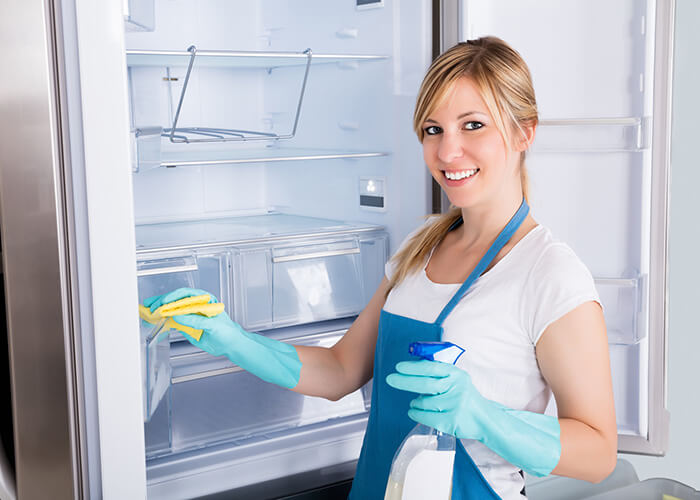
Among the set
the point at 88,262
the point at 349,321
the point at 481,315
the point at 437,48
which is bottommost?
the point at 349,321

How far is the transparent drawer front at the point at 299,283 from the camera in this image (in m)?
1.67

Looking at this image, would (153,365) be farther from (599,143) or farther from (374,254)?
(599,143)

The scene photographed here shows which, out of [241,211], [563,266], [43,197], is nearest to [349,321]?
[241,211]

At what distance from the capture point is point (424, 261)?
1330 mm

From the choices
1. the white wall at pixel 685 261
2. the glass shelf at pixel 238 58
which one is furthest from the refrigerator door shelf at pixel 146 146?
the white wall at pixel 685 261

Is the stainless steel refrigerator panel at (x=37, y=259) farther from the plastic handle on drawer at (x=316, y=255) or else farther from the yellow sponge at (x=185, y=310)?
the plastic handle on drawer at (x=316, y=255)

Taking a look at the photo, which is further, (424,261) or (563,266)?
(424,261)

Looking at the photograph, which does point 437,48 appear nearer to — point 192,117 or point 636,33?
point 636,33

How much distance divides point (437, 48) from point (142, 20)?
638mm

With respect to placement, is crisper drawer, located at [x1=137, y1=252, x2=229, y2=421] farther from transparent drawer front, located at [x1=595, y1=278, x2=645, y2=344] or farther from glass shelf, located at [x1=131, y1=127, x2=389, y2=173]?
transparent drawer front, located at [x1=595, y1=278, x2=645, y2=344]

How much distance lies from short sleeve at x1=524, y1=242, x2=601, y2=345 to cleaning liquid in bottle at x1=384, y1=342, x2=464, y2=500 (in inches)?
5.6

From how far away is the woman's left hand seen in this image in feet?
3.25

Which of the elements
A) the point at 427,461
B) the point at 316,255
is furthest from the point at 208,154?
the point at 427,461

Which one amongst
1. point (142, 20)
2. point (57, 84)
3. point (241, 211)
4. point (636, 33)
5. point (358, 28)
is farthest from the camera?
point (241, 211)
